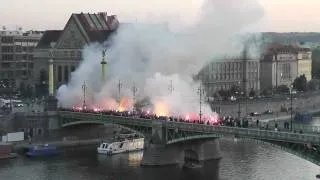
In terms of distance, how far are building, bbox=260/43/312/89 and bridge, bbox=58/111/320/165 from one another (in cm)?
7512

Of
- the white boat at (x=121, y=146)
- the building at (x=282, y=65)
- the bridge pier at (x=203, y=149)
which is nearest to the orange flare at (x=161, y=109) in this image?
Answer: the white boat at (x=121, y=146)

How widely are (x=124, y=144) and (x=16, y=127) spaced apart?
15753 millimetres

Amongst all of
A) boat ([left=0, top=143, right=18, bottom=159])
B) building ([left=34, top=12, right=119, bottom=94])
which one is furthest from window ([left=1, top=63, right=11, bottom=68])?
boat ([left=0, top=143, right=18, bottom=159])

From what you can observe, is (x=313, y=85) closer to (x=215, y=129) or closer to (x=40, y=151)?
(x=40, y=151)

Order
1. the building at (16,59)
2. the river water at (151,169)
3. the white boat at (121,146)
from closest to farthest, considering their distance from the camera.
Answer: the river water at (151,169)
the white boat at (121,146)
the building at (16,59)

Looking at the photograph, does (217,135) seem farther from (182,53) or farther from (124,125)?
(182,53)

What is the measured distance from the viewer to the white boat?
86.4m

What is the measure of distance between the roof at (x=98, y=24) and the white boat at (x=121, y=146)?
36.8m

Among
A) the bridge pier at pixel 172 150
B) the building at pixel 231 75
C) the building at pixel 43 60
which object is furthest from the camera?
the building at pixel 43 60

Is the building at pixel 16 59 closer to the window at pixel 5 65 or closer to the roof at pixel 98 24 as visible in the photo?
the window at pixel 5 65

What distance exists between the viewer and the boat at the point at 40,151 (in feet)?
278

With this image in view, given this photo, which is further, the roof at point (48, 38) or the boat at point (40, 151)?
the roof at point (48, 38)

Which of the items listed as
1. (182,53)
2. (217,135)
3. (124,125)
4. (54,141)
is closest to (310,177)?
(217,135)

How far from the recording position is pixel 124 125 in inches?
3248
